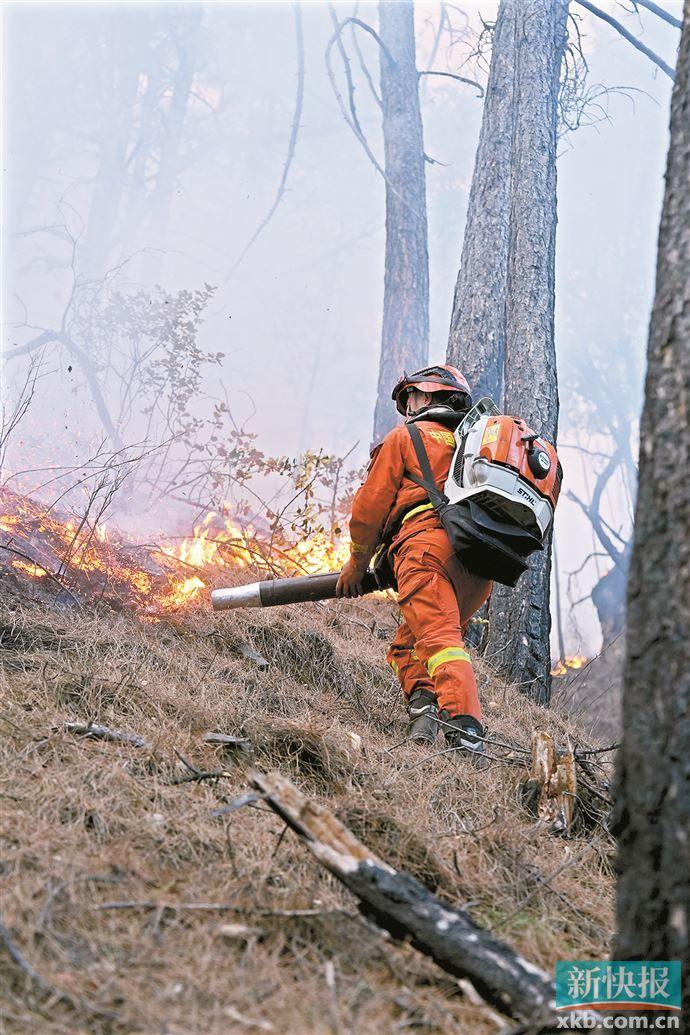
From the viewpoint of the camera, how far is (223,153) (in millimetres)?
34125

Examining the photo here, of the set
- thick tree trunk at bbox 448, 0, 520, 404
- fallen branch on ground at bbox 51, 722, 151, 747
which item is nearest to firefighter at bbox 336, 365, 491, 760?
fallen branch on ground at bbox 51, 722, 151, 747

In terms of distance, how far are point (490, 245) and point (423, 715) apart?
5.21 metres

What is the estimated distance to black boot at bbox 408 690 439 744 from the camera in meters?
4.74

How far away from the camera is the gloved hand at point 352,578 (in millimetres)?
5113

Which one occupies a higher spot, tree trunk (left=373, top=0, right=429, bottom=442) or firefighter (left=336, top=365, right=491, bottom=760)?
tree trunk (left=373, top=0, right=429, bottom=442)

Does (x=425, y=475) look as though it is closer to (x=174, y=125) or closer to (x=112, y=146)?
(x=174, y=125)

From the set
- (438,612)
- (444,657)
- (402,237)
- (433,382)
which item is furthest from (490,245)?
(444,657)

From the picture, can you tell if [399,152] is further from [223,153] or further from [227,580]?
[223,153]

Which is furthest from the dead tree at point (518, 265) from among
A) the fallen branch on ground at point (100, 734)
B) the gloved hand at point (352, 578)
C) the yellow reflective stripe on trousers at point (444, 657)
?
the fallen branch on ground at point (100, 734)

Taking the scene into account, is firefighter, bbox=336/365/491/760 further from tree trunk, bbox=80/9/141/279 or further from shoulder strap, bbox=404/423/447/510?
tree trunk, bbox=80/9/141/279

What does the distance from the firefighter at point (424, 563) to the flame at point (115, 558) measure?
170cm

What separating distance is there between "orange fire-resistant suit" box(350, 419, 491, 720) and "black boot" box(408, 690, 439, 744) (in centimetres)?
5

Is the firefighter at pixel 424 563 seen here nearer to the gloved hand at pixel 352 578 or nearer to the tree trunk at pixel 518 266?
the gloved hand at pixel 352 578

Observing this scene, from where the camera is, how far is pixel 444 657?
14.9ft
